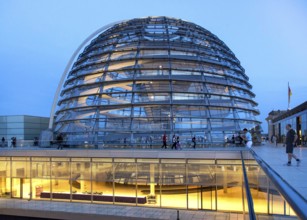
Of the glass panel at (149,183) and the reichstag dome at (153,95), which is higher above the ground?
the reichstag dome at (153,95)

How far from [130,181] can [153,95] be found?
370 inches

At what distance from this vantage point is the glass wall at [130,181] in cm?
2181

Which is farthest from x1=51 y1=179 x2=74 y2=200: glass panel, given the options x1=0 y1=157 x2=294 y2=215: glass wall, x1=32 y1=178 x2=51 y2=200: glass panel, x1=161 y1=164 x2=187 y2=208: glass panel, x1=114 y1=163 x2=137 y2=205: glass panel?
x1=161 y1=164 x2=187 y2=208: glass panel

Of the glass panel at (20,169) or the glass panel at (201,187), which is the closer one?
the glass panel at (201,187)

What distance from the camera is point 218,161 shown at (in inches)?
847

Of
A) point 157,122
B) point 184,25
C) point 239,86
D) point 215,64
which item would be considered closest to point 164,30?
point 184,25

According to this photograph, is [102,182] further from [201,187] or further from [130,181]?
[201,187]

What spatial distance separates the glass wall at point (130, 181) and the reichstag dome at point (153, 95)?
344cm

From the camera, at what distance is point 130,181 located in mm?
23734

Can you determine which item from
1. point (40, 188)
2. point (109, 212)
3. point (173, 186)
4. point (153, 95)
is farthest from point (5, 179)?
point (153, 95)

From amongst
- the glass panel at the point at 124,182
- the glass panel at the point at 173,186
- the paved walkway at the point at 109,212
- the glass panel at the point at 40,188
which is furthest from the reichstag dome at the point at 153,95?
the paved walkway at the point at 109,212

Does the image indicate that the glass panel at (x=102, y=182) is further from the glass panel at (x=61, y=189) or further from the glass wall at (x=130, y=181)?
the glass panel at (x=61, y=189)

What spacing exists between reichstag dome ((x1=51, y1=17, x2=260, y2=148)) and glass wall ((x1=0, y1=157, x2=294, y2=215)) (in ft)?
11.3

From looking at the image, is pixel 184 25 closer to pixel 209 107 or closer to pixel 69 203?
pixel 209 107
